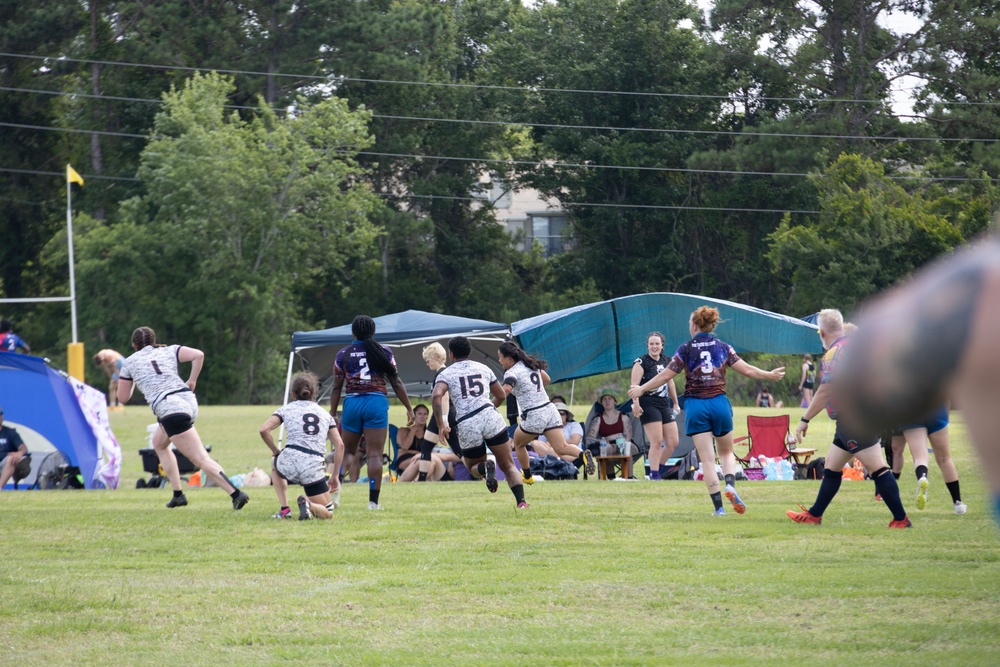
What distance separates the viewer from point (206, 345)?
49.9 meters

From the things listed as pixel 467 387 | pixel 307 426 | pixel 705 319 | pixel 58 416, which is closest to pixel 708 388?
pixel 705 319

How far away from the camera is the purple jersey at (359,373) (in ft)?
38.0

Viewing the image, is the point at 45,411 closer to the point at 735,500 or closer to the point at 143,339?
the point at 143,339

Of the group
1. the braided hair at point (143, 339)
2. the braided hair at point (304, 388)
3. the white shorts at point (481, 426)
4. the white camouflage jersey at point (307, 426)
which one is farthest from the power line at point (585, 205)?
the white camouflage jersey at point (307, 426)

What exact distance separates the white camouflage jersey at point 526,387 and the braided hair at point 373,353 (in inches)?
81.6

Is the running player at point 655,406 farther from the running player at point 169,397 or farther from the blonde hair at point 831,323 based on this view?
the blonde hair at point 831,323

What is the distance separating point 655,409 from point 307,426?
587cm

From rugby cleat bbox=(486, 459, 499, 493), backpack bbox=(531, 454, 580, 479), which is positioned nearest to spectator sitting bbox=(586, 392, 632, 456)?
backpack bbox=(531, 454, 580, 479)

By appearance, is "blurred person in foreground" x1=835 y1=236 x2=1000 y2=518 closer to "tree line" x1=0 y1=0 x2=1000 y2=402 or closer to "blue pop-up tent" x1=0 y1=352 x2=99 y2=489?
"blue pop-up tent" x1=0 y1=352 x2=99 y2=489

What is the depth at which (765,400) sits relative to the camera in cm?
3944

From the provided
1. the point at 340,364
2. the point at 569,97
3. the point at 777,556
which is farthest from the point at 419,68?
the point at 777,556

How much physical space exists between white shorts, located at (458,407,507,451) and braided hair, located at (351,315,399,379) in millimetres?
790

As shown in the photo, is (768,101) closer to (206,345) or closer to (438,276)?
(438,276)

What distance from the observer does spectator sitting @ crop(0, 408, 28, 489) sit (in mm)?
15812
